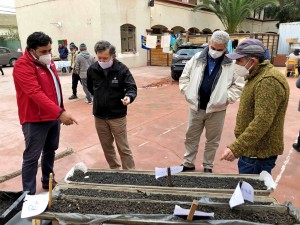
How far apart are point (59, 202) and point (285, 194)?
2.54 m

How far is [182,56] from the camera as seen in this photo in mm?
10609

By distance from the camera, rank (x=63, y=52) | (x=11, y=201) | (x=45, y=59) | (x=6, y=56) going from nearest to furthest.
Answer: (x=11, y=201) → (x=45, y=59) → (x=63, y=52) → (x=6, y=56)

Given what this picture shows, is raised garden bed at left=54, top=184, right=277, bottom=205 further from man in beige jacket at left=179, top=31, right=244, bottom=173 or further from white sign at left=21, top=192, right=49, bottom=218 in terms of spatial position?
man in beige jacket at left=179, top=31, right=244, bottom=173

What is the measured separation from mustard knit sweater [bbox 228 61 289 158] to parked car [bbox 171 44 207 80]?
8639mm

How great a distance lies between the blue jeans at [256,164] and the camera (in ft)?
7.13

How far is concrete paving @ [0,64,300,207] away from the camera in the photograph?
3.59 m

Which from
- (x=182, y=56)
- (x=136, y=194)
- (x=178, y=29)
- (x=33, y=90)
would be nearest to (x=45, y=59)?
(x=33, y=90)

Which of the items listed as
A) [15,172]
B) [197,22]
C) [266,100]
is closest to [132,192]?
[266,100]

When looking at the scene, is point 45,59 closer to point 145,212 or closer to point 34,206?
point 34,206

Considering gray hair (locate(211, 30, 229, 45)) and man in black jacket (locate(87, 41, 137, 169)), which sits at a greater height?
gray hair (locate(211, 30, 229, 45))

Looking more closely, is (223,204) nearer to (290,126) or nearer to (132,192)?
(132,192)

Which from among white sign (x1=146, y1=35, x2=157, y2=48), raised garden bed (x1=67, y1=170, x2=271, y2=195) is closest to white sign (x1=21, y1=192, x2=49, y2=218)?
raised garden bed (x1=67, y1=170, x2=271, y2=195)

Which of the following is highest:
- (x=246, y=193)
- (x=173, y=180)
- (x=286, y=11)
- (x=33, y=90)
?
(x=286, y=11)

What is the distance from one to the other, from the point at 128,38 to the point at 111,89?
13705mm
